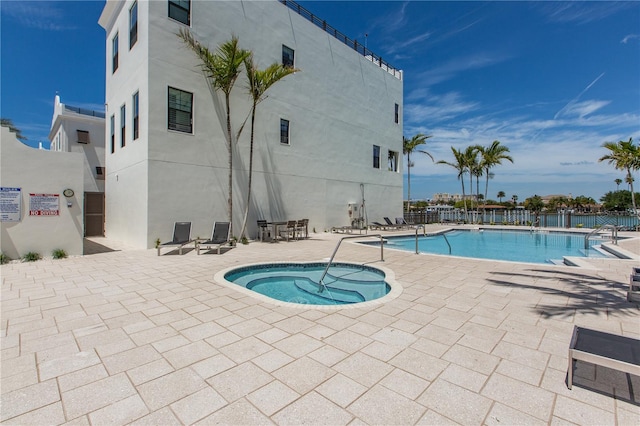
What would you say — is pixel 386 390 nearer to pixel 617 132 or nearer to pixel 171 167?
pixel 171 167

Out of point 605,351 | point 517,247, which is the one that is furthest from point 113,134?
point 517,247

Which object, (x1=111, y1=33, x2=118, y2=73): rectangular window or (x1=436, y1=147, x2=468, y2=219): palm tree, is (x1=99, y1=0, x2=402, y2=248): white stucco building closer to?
(x1=111, y1=33, x2=118, y2=73): rectangular window

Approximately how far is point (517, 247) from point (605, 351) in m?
12.7

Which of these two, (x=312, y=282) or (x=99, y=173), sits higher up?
(x=99, y=173)

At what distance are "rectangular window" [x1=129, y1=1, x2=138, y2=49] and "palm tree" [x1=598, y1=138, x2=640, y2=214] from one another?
25991mm

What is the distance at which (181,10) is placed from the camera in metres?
10.5

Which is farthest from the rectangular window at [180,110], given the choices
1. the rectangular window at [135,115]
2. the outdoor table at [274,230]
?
the outdoor table at [274,230]

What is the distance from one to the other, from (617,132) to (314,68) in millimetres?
20932

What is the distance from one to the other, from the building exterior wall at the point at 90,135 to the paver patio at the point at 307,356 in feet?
46.9

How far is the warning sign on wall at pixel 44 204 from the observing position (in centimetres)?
763

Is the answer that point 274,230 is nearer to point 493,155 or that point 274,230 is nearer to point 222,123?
point 222,123

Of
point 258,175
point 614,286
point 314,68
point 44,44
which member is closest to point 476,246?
point 614,286

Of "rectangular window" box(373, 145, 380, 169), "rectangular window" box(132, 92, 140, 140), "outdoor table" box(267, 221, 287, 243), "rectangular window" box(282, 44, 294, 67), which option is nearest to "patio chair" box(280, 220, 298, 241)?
"outdoor table" box(267, 221, 287, 243)

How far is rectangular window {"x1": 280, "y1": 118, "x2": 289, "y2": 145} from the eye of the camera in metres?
13.9
